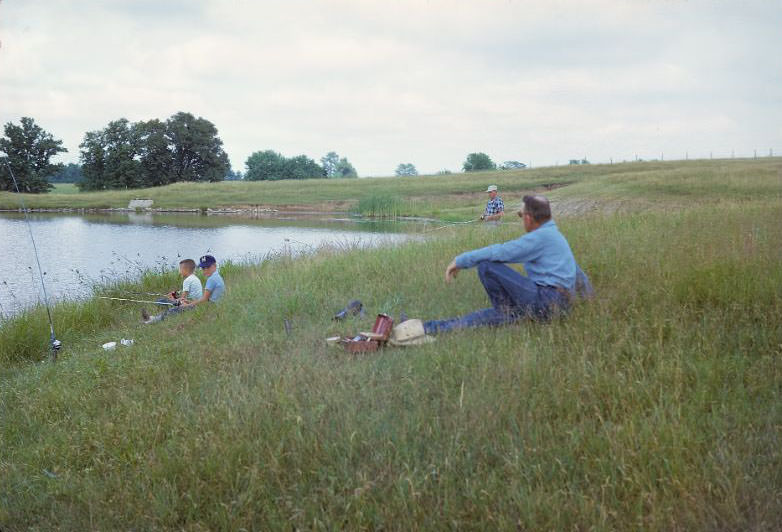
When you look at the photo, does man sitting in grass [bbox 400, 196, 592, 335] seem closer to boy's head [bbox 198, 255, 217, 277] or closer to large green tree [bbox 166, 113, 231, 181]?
boy's head [bbox 198, 255, 217, 277]

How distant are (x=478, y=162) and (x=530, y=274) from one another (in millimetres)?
93878

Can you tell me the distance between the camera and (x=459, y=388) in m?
4.60

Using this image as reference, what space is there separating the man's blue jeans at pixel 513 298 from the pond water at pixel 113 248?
1008cm

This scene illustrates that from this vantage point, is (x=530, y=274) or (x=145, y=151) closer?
(x=530, y=274)

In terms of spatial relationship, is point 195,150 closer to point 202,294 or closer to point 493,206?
point 493,206

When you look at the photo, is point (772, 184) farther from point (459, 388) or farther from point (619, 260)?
point (459, 388)

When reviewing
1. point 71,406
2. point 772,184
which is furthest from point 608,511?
point 772,184

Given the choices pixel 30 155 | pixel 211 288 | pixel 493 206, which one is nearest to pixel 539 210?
pixel 211 288

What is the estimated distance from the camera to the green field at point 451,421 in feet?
10.9

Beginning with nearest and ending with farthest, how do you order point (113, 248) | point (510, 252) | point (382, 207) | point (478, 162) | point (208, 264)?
point (510, 252) → point (208, 264) → point (113, 248) → point (382, 207) → point (478, 162)

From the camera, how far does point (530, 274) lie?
6059mm

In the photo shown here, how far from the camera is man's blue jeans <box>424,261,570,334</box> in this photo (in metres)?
5.81

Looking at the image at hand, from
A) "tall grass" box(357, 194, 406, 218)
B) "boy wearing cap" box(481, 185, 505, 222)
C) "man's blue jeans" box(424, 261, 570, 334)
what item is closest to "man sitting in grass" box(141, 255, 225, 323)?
"man's blue jeans" box(424, 261, 570, 334)

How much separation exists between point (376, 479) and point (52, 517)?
2.30 m
